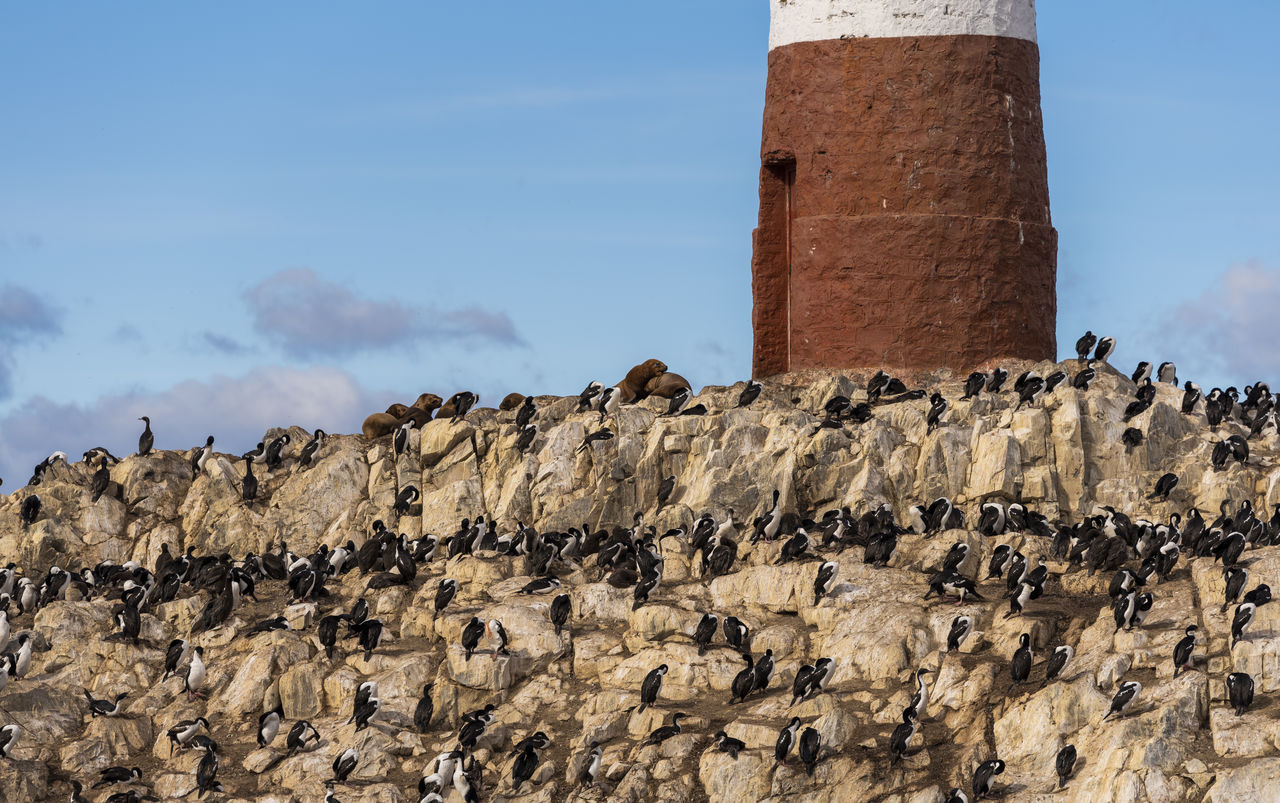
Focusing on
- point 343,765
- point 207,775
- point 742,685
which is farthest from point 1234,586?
point 207,775

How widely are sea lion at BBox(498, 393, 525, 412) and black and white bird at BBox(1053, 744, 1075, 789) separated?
17.3 meters

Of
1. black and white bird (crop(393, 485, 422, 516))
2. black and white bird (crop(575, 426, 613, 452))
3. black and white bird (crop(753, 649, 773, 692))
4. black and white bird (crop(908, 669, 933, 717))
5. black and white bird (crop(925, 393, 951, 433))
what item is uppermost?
black and white bird (crop(925, 393, 951, 433))

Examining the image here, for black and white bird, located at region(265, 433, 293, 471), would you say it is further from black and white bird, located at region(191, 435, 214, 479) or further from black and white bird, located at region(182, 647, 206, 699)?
black and white bird, located at region(182, 647, 206, 699)

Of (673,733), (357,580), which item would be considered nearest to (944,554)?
(673,733)

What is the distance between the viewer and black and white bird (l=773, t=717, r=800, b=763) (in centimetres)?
2822

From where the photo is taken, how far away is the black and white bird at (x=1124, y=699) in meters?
27.6

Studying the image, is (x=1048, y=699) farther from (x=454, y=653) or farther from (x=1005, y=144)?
(x=1005, y=144)

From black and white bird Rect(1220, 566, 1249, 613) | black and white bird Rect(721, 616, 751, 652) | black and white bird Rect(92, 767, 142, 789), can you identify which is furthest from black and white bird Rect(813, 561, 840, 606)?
black and white bird Rect(92, 767, 142, 789)

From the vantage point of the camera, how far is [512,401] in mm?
41344

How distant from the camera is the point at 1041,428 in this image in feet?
118

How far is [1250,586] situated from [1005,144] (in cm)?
1334

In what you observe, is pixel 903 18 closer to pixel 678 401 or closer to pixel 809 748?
pixel 678 401

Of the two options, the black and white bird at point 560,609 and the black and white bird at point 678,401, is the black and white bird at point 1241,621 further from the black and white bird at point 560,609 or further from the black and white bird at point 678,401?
the black and white bird at point 678,401

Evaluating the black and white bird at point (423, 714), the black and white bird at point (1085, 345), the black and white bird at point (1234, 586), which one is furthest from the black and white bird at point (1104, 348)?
the black and white bird at point (423, 714)
